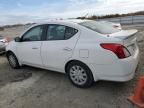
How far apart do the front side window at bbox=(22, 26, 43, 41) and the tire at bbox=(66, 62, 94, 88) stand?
1.41 meters

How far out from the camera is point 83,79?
15.9 ft

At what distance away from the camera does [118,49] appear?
167 inches

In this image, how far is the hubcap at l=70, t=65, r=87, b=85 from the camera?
15.8 ft

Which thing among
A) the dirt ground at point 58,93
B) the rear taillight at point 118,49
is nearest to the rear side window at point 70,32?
the rear taillight at point 118,49

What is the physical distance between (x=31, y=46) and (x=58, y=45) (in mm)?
1165

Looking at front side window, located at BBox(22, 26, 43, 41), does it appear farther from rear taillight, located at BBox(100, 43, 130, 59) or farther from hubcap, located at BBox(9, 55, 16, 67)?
rear taillight, located at BBox(100, 43, 130, 59)

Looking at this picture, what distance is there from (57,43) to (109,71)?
5.08 ft

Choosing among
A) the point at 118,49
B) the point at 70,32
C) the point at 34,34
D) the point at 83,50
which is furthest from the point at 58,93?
the point at 34,34

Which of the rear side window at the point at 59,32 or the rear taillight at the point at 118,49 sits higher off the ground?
the rear side window at the point at 59,32

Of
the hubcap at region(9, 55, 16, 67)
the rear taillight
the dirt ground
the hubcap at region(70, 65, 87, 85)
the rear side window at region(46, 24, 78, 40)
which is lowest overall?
the dirt ground

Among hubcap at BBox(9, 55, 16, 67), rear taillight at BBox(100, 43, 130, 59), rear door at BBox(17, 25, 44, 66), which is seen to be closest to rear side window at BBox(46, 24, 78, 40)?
rear door at BBox(17, 25, 44, 66)

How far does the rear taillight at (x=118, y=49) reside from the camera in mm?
4227

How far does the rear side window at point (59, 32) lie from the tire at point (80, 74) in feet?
2.30

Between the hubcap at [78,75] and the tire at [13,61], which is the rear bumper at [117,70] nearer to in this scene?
the hubcap at [78,75]
